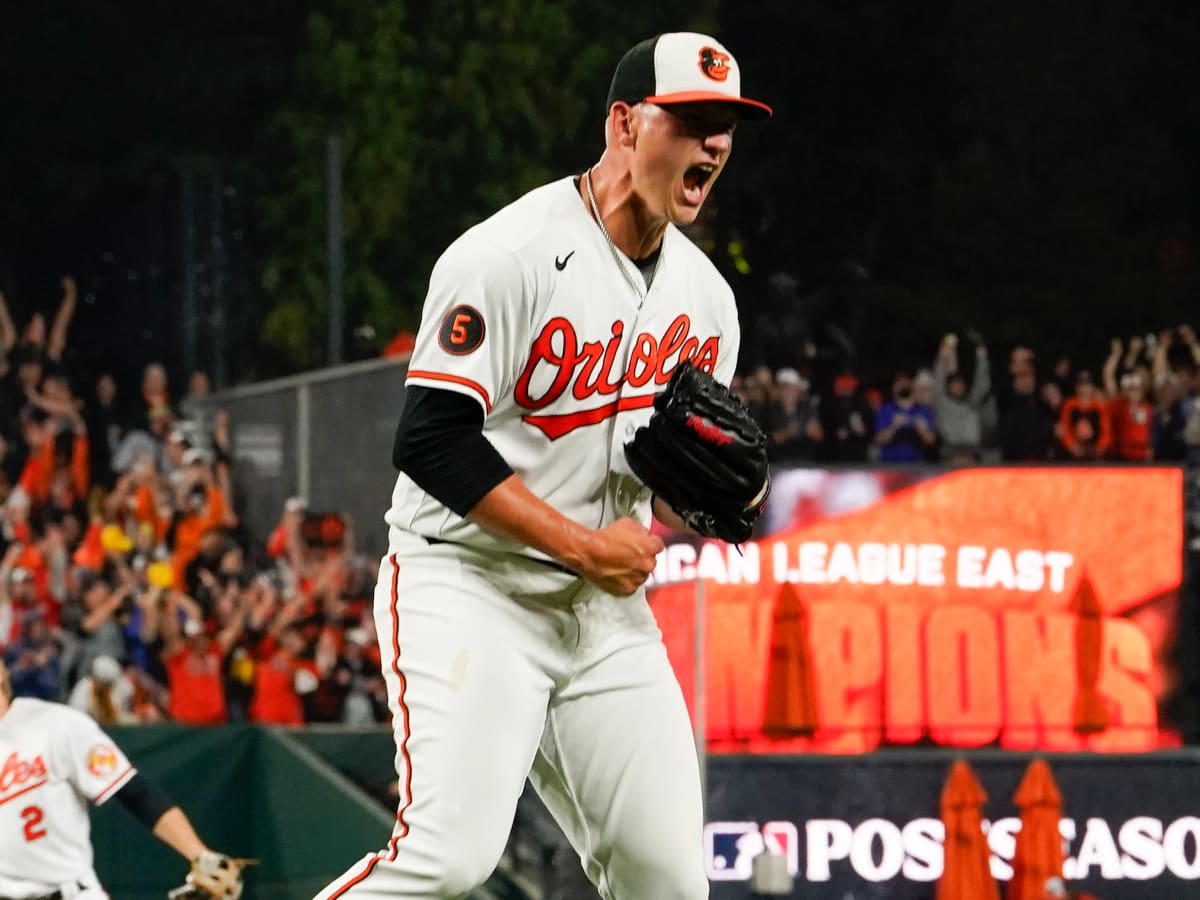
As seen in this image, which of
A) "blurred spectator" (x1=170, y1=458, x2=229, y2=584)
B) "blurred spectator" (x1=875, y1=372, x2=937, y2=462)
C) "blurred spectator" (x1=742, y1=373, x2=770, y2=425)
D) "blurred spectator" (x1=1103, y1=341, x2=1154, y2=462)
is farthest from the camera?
"blurred spectator" (x1=742, y1=373, x2=770, y2=425)

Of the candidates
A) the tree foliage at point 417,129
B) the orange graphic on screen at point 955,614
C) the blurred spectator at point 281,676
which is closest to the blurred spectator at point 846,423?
the orange graphic on screen at point 955,614

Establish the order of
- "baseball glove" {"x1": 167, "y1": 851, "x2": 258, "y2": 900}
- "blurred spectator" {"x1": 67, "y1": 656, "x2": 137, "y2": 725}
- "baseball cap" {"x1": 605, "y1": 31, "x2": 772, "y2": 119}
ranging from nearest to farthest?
"baseball cap" {"x1": 605, "y1": 31, "x2": 772, "y2": 119} < "baseball glove" {"x1": 167, "y1": 851, "x2": 258, "y2": 900} < "blurred spectator" {"x1": 67, "y1": 656, "x2": 137, "y2": 725}

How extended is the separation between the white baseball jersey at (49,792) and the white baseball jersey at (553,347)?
3.85 metres

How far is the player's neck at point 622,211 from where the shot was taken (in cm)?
390

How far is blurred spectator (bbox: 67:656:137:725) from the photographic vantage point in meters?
10.6

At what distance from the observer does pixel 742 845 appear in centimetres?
874

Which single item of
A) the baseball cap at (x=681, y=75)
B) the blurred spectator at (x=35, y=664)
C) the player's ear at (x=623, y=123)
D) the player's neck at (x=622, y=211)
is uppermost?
the baseball cap at (x=681, y=75)

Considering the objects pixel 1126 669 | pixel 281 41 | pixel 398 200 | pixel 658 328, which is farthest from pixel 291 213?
pixel 658 328

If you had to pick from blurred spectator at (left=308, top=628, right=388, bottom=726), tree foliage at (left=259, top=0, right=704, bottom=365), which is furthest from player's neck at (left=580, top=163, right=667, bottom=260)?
tree foliage at (left=259, top=0, right=704, bottom=365)

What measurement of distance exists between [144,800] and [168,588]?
4.25m

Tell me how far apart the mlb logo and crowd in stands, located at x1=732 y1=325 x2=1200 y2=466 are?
14.2 ft

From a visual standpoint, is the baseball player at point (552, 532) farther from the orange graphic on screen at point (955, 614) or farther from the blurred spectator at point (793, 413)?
the blurred spectator at point (793, 413)

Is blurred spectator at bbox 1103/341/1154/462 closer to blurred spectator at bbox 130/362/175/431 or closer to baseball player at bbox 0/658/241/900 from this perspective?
blurred spectator at bbox 130/362/175/431

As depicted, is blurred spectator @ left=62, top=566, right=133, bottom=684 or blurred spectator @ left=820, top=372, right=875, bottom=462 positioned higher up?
blurred spectator @ left=820, top=372, right=875, bottom=462
